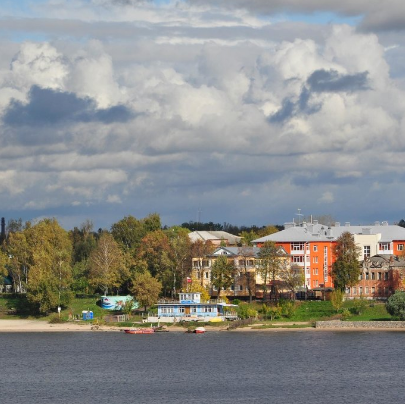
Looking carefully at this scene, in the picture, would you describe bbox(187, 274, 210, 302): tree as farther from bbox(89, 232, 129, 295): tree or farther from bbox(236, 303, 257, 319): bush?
bbox(89, 232, 129, 295): tree

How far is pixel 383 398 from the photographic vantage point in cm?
7819

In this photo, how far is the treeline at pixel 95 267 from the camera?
14350 cm

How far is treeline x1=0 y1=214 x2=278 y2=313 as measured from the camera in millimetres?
143500

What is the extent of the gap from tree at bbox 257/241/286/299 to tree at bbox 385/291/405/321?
20.7 metres


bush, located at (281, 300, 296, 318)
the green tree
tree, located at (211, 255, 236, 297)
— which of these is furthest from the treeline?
the green tree

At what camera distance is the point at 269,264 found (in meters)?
146

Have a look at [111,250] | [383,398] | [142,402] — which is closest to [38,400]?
[142,402]

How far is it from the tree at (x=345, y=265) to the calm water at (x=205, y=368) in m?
20.9

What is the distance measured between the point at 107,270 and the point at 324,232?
37.5m

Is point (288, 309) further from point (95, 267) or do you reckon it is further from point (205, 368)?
point (205, 368)

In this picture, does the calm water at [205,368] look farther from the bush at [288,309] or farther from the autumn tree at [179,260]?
the autumn tree at [179,260]

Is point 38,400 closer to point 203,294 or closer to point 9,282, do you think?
point 203,294

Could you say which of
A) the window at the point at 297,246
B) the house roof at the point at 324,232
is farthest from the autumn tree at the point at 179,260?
the window at the point at 297,246

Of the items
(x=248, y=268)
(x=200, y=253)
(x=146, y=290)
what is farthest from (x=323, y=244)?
(x=146, y=290)
